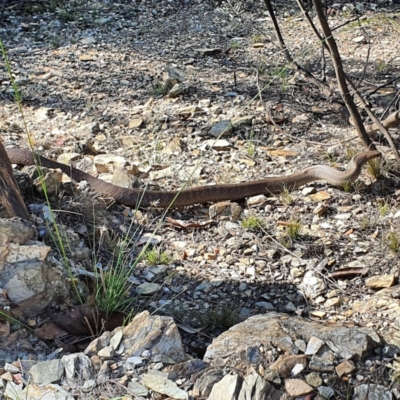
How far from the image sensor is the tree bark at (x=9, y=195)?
3250mm

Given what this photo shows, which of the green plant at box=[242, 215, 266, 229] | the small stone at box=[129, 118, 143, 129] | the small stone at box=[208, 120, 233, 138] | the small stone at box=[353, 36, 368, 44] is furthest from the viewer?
the small stone at box=[353, 36, 368, 44]

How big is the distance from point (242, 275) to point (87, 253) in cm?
82

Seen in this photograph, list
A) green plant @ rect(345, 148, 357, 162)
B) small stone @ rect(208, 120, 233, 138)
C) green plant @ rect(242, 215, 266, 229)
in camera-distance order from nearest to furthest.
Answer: green plant @ rect(242, 215, 266, 229) < green plant @ rect(345, 148, 357, 162) < small stone @ rect(208, 120, 233, 138)

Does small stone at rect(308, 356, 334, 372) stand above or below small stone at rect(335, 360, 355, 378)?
above

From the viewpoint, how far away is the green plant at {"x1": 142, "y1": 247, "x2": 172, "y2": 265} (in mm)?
3588

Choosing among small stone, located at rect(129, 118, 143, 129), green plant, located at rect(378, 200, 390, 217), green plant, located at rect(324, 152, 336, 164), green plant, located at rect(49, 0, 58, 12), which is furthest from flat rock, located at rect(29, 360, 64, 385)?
green plant, located at rect(49, 0, 58, 12)

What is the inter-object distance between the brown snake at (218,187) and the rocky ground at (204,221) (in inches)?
2.9

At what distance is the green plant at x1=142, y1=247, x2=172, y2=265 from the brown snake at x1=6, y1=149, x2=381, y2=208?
0.52 metres

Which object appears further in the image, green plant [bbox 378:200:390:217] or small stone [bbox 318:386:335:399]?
green plant [bbox 378:200:390:217]

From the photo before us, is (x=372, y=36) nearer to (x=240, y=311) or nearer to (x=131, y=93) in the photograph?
(x=131, y=93)

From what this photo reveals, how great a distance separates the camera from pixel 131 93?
6043 millimetres

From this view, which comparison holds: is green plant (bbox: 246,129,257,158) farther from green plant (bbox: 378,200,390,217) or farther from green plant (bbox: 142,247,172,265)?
green plant (bbox: 142,247,172,265)

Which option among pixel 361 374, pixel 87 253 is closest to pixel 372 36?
pixel 87 253

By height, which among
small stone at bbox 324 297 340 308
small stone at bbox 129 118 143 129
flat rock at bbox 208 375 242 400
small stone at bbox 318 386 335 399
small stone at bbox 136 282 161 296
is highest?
flat rock at bbox 208 375 242 400
